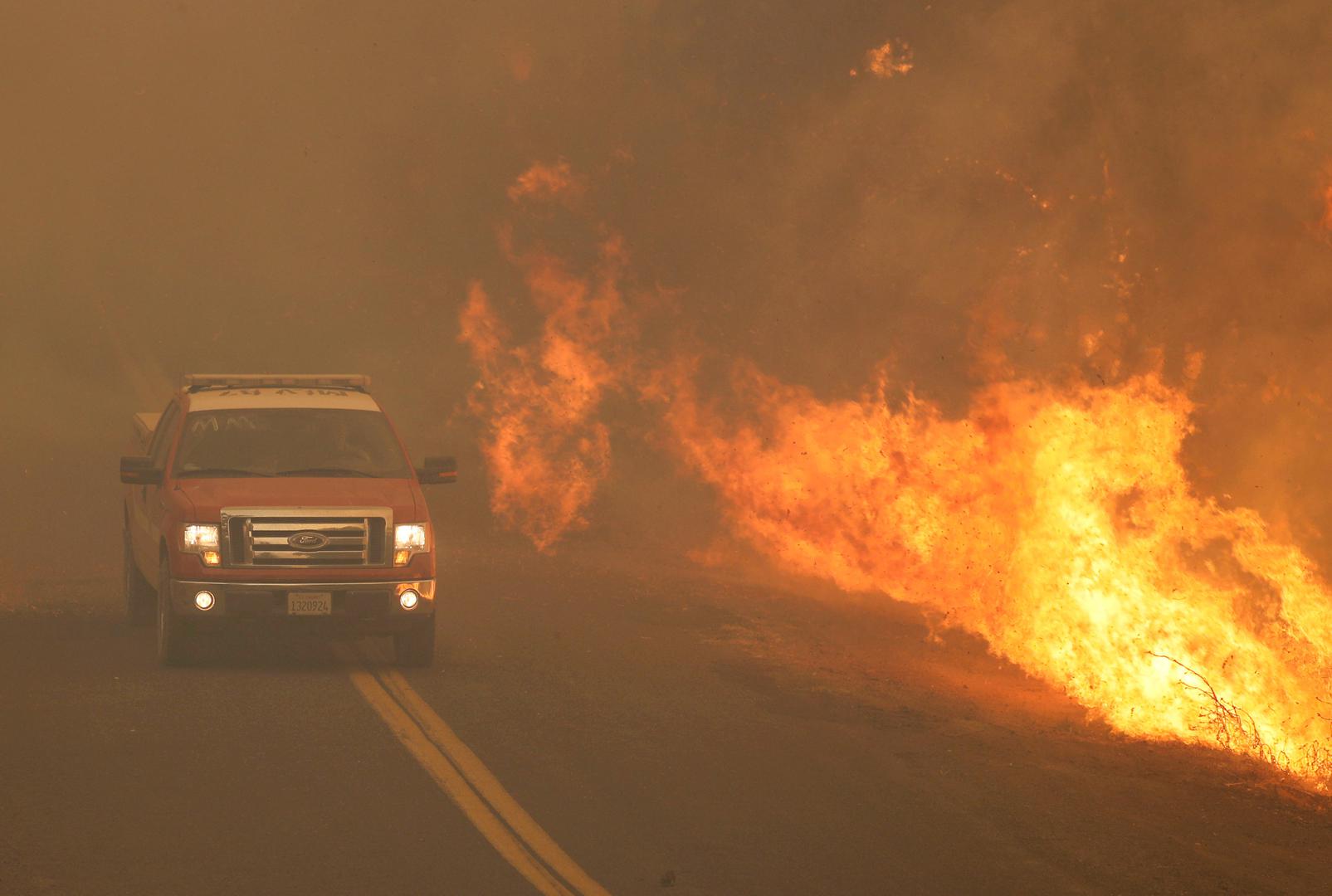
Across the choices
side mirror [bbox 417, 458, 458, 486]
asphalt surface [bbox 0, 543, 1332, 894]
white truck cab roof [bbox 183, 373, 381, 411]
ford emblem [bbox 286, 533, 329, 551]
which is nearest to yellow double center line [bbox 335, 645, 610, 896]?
asphalt surface [bbox 0, 543, 1332, 894]

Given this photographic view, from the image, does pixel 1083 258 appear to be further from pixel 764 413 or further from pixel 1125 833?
pixel 1125 833

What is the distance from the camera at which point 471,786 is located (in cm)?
842

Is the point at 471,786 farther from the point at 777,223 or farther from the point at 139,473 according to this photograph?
the point at 777,223

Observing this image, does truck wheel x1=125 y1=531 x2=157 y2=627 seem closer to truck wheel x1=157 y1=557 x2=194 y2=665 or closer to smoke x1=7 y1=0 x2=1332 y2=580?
truck wheel x1=157 y1=557 x2=194 y2=665

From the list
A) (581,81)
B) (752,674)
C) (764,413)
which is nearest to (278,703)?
(752,674)

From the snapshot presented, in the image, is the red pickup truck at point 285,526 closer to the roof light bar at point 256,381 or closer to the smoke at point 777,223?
the roof light bar at point 256,381

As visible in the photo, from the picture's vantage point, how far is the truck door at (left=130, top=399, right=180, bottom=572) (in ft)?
39.6

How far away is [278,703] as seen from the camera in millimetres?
10273

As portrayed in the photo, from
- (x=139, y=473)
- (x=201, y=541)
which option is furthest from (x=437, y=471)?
(x=139, y=473)

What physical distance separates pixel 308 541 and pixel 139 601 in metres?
2.79

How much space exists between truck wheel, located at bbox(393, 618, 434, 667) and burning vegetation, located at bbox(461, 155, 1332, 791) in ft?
16.3

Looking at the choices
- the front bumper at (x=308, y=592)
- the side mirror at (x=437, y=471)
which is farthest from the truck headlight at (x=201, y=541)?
the side mirror at (x=437, y=471)

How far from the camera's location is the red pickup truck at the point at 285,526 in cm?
1116

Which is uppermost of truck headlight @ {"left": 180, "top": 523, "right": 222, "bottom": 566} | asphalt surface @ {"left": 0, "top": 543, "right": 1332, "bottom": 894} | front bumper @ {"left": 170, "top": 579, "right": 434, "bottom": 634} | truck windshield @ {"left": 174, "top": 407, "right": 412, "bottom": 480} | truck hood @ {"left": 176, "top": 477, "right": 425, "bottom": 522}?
truck windshield @ {"left": 174, "top": 407, "right": 412, "bottom": 480}
